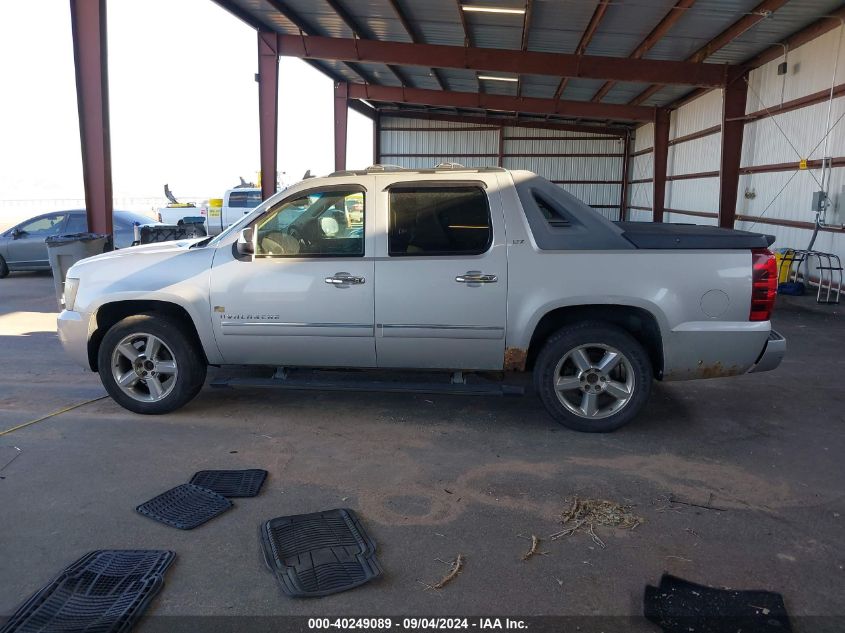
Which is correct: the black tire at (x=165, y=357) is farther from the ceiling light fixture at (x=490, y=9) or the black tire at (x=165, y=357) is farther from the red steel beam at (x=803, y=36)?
the red steel beam at (x=803, y=36)

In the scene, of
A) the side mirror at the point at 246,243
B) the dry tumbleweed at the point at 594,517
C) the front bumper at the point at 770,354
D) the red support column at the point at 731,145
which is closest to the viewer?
the dry tumbleweed at the point at 594,517

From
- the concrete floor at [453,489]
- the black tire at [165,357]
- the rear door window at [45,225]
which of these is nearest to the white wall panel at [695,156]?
the concrete floor at [453,489]

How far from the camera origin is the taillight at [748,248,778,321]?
4.61 meters

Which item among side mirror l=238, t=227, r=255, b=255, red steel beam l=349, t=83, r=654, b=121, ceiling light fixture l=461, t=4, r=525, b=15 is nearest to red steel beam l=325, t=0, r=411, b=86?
ceiling light fixture l=461, t=4, r=525, b=15

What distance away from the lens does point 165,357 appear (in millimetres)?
5363

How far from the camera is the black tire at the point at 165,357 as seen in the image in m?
5.23

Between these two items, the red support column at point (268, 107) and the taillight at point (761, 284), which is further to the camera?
the red support column at point (268, 107)

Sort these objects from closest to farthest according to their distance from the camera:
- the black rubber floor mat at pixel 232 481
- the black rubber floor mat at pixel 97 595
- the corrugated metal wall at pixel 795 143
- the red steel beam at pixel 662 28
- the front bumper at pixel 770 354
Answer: the black rubber floor mat at pixel 97 595 < the black rubber floor mat at pixel 232 481 < the front bumper at pixel 770 354 < the red steel beam at pixel 662 28 < the corrugated metal wall at pixel 795 143

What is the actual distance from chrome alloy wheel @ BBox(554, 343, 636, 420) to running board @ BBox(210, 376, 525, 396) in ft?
1.19

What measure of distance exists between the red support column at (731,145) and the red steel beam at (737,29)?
3.75 feet

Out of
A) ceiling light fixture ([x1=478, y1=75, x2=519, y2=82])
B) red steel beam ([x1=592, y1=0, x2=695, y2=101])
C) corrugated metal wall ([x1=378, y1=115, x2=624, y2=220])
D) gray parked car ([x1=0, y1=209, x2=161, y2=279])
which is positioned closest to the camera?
red steel beam ([x1=592, y1=0, x2=695, y2=101])

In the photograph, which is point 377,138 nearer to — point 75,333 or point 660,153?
point 660,153

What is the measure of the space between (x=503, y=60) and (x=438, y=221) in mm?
12751

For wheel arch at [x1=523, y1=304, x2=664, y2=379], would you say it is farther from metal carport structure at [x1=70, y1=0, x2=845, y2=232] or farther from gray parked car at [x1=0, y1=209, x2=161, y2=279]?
gray parked car at [x1=0, y1=209, x2=161, y2=279]
